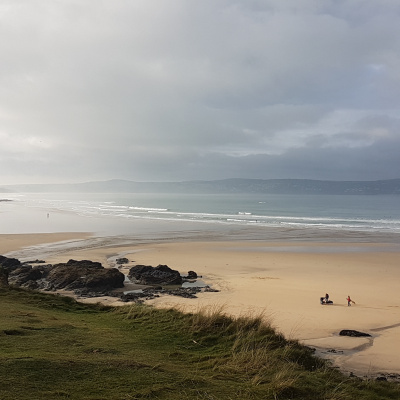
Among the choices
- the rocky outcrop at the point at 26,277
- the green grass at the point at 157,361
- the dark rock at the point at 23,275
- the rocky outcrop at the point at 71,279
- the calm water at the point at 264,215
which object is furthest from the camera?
the calm water at the point at 264,215

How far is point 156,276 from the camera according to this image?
22.9m

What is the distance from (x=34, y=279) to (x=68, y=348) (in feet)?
53.6

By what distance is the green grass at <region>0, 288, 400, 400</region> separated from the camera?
5.73 meters

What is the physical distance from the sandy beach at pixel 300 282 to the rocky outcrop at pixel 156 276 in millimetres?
2047

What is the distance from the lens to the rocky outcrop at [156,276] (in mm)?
22656

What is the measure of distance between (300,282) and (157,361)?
1769 centimetres

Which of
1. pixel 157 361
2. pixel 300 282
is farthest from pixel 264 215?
pixel 157 361

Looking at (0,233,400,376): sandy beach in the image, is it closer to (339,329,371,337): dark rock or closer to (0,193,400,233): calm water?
(339,329,371,337): dark rock

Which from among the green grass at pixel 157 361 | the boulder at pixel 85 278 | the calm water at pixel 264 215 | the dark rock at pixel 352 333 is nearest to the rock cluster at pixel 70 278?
the boulder at pixel 85 278

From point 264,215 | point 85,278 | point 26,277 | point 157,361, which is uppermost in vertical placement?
point 264,215

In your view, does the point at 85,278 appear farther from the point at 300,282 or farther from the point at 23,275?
the point at 300,282

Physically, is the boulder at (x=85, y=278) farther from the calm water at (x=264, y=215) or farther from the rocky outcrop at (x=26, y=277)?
the calm water at (x=264, y=215)

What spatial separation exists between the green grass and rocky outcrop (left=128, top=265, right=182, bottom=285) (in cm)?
1046

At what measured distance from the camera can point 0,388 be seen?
17.1 feet
